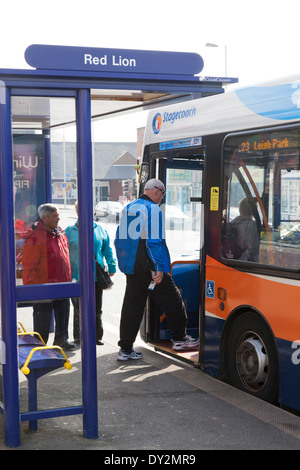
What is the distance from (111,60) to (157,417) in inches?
107

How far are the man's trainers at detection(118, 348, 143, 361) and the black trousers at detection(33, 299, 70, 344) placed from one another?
0.67 meters

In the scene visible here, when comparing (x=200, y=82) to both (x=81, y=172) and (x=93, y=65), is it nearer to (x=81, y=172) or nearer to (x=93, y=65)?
(x=93, y=65)

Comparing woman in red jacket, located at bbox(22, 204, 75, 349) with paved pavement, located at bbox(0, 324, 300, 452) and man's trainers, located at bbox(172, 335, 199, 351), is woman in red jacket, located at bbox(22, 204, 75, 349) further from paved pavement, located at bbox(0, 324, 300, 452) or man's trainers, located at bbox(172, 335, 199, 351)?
man's trainers, located at bbox(172, 335, 199, 351)

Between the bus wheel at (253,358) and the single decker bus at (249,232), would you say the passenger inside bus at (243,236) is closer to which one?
the single decker bus at (249,232)

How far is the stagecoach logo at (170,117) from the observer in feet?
21.2

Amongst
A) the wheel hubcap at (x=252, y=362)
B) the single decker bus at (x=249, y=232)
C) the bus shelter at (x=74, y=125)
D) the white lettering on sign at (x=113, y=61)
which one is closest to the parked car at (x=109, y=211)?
the single decker bus at (x=249, y=232)

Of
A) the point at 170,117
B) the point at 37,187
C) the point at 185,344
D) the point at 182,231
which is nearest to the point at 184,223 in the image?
the point at 182,231

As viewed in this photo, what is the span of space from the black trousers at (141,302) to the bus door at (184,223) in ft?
1.39

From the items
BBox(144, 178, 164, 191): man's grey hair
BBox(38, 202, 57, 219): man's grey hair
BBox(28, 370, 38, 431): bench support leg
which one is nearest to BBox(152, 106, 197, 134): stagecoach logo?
BBox(144, 178, 164, 191): man's grey hair

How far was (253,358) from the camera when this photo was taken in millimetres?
5449

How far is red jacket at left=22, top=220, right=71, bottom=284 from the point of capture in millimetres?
4516

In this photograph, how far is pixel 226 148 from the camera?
584 centimetres

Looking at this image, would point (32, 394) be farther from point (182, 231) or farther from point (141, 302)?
point (182, 231)

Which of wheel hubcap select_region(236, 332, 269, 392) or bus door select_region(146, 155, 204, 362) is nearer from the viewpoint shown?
wheel hubcap select_region(236, 332, 269, 392)
